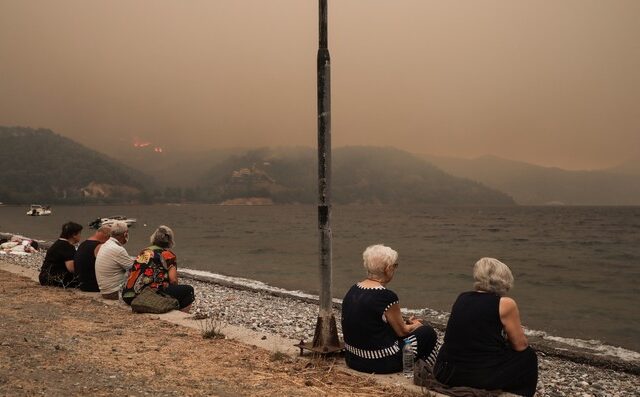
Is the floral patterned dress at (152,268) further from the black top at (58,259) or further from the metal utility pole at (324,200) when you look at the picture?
the metal utility pole at (324,200)

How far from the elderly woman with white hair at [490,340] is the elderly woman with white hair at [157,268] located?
5.28 m

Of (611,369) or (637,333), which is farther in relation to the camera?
(637,333)

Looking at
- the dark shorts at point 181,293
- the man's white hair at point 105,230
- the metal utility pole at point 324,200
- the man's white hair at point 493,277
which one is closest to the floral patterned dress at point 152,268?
the dark shorts at point 181,293

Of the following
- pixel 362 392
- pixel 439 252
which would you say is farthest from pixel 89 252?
pixel 439 252

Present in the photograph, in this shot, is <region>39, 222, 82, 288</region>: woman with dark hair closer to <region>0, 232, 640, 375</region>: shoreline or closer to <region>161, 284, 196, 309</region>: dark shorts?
<region>0, 232, 640, 375</region>: shoreline

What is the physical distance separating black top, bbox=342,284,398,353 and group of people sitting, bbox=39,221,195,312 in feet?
13.4

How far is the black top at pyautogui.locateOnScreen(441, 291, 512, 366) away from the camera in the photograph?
5035 mm

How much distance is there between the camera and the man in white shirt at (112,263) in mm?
10086

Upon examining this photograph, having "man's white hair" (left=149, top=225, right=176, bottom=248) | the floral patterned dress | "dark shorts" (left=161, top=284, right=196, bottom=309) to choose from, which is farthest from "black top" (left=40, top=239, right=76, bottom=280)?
"man's white hair" (left=149, top=225, right=176, bottom=248)

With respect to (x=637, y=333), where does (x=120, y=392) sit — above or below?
above

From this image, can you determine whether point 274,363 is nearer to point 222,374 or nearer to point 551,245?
point 222,374

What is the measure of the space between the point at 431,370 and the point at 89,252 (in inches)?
309

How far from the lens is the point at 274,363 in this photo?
6301 millimetres

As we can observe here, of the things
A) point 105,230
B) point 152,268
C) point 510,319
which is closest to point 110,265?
point 105,230
